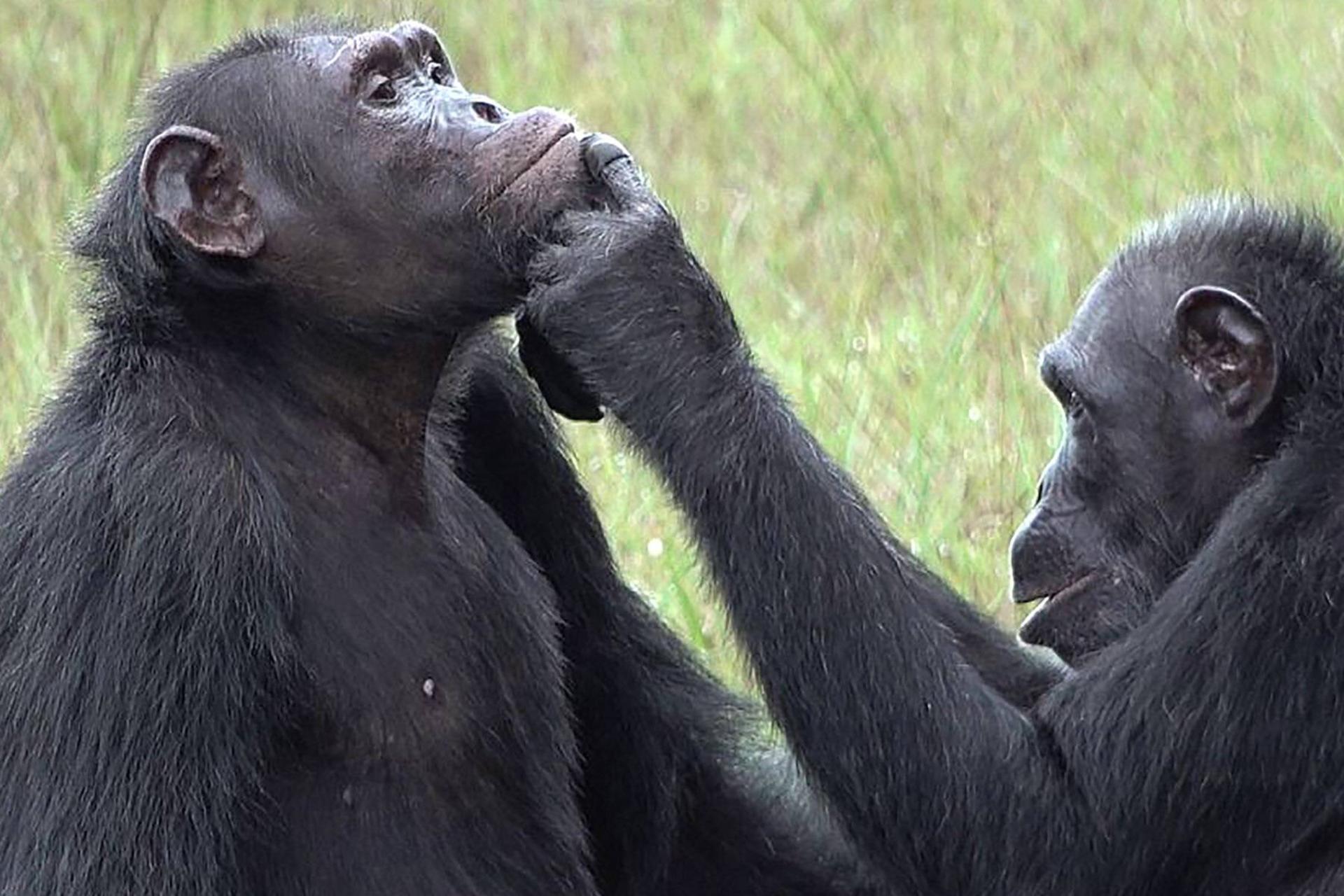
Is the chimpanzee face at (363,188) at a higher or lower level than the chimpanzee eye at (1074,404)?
lower

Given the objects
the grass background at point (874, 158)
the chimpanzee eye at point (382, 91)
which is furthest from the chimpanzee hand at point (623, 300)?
the grass background at point (874, 158)

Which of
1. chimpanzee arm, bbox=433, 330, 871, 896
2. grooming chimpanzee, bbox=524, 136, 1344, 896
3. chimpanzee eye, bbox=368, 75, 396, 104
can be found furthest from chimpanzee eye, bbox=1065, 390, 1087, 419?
chimpanzee eye, bbox=368, 75, 396, 104

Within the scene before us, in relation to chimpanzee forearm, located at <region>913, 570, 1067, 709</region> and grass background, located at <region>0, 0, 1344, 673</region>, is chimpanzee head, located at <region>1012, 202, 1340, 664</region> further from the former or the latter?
grass background, located at <region>0, 0, 1344, 673</region>

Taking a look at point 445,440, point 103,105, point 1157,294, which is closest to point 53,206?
point 103,105

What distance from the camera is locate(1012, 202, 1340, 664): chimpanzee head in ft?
15.4

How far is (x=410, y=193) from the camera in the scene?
4504 millimetres

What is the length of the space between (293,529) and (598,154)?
716mm

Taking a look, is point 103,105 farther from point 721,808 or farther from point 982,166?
point 721,808

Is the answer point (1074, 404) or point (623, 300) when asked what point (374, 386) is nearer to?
point (623, 300)

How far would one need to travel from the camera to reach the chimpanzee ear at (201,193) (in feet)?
14.5

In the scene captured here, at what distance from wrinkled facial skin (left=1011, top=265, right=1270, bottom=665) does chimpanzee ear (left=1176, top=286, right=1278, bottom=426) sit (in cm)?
2

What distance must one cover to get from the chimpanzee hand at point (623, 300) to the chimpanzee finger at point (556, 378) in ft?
0.04

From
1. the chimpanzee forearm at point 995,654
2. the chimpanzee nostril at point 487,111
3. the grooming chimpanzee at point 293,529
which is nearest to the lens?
the grooming chimpanzee at point 293,529

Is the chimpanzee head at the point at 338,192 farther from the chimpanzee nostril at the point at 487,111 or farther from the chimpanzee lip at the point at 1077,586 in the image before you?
the chimpanzee lip at the point at 1077,586
